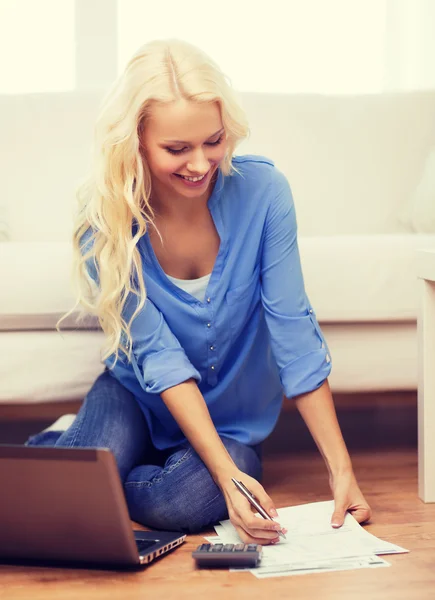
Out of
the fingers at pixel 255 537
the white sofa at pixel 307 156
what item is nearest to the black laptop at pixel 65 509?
the fingers at pixel 255 537

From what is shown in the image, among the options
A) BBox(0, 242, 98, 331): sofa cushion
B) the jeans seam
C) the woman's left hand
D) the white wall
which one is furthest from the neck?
the white wall

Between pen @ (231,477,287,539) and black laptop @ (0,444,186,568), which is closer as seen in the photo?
black laptop @ (0,444,186,568)

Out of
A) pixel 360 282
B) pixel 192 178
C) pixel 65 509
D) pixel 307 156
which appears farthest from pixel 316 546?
pixel 307 156

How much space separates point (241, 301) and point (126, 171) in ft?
1.02

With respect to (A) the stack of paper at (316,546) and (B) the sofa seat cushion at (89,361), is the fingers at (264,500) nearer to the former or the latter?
(A) the stack of paper at (316,546)

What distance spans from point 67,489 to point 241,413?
565mm

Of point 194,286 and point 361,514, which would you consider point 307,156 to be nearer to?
point 194,286

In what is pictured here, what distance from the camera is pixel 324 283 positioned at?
1.80m

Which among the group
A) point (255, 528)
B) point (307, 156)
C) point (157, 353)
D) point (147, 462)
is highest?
point (307, 156)

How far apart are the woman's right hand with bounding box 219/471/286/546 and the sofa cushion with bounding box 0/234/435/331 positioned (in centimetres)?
58

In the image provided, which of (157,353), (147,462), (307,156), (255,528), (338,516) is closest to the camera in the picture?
(255,528)

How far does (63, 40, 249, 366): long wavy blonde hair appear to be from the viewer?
1.36 m

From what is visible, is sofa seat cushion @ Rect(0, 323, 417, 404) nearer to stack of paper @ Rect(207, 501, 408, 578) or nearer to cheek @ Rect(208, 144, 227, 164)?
stack of paper @ Rect(207, 501, 408, 578)

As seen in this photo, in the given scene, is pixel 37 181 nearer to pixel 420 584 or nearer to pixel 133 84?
pixel 133 84
